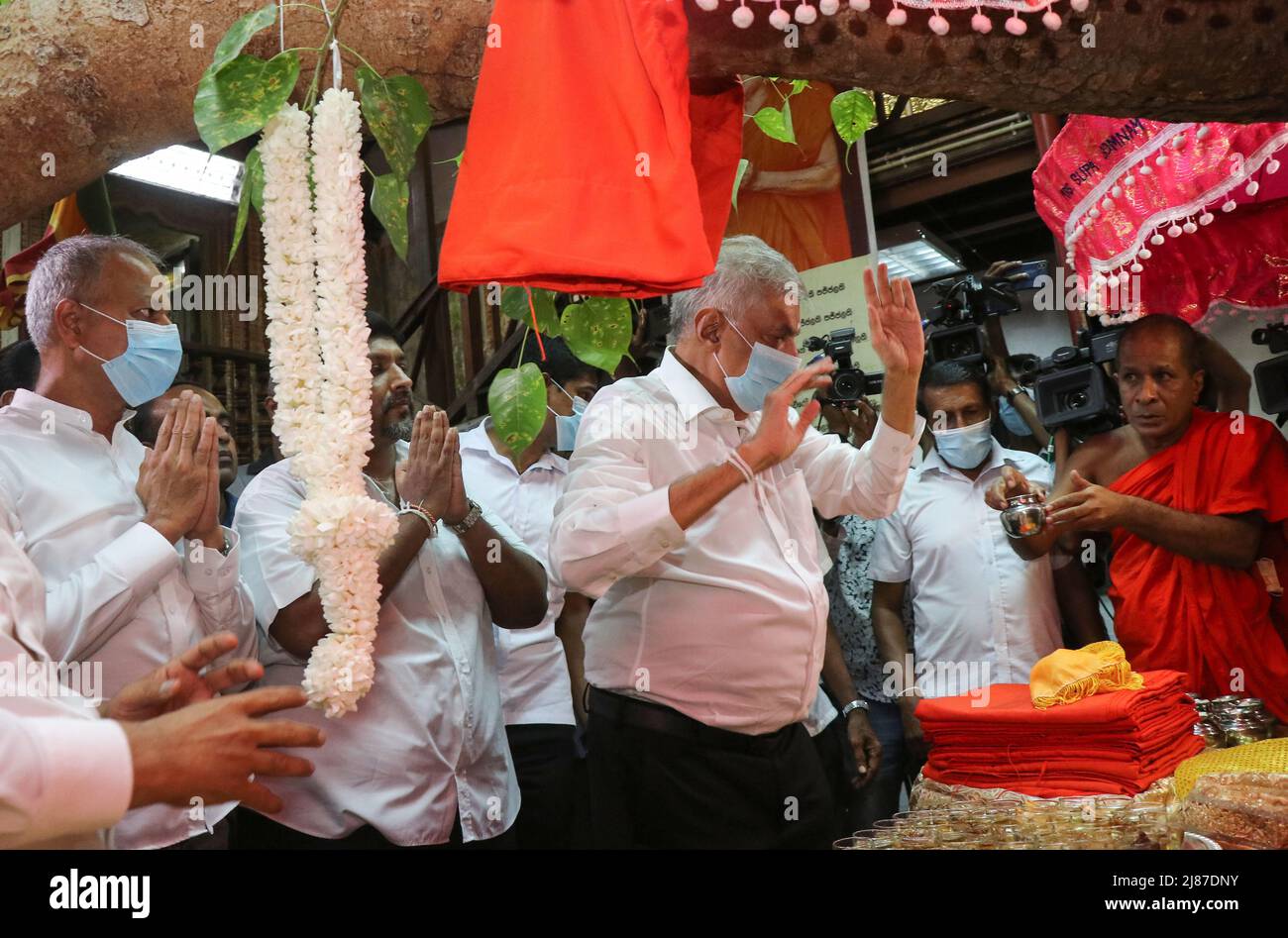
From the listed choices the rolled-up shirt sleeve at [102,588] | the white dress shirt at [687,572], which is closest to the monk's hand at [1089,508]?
the white dress shirt at [687,572]

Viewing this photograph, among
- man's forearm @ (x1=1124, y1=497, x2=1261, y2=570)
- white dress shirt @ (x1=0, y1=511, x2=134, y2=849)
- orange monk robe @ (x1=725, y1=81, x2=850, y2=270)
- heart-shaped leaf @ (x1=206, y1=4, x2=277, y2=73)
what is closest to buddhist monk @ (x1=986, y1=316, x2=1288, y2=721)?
man's forearm @ (x1=1124, y1=497, x2=1261, y2=570)

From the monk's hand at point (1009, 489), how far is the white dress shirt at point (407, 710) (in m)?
1.30

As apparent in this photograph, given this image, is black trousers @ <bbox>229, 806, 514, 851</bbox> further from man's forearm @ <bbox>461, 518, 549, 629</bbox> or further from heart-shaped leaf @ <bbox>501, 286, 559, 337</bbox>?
heart-shaped leaf @ <bbox>501, 286, 559, 337</bbox>

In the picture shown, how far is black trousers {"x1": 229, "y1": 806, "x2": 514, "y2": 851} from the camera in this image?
2369 millimetres

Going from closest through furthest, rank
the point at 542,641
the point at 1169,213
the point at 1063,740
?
the point at 1063,740 → the point at 1169,213 → the point at 542,641

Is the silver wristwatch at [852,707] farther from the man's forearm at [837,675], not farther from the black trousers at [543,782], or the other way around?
the black trousers at [543,782]

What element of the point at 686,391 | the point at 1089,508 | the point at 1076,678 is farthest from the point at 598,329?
the point at 1089,508

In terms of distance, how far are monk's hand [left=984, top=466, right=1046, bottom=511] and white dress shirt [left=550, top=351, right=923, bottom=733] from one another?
0.41 m

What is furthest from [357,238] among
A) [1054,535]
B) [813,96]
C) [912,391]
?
[813,96]

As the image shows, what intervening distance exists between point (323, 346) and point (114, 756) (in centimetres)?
78

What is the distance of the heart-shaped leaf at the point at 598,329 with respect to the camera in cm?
242

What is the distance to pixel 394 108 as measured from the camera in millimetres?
1746

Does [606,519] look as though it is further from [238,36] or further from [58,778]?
[58,778]
